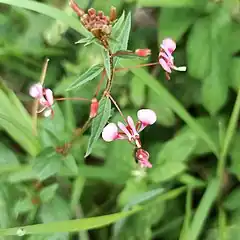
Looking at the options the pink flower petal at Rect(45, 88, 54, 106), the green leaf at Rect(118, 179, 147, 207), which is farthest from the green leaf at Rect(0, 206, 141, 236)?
the pink flower petal at Rect(45, 88, 54, 106)

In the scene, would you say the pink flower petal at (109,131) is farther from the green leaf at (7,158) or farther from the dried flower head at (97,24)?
the green leaf at (7,158)

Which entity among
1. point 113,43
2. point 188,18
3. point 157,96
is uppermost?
point 188,18

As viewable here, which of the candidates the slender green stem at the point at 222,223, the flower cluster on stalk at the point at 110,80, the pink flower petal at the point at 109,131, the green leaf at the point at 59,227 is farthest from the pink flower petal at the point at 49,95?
the slender green stem at the point at 222,223

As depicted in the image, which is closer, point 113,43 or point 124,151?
point 113,43

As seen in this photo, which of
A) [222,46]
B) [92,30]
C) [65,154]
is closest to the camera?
[92,30]

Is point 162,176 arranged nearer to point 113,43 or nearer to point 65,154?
point 65,154

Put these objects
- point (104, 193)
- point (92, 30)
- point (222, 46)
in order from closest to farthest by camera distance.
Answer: point (92, 30) → point (222, 46) → point (104, 193)

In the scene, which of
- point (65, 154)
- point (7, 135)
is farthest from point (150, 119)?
point (7, 135)
